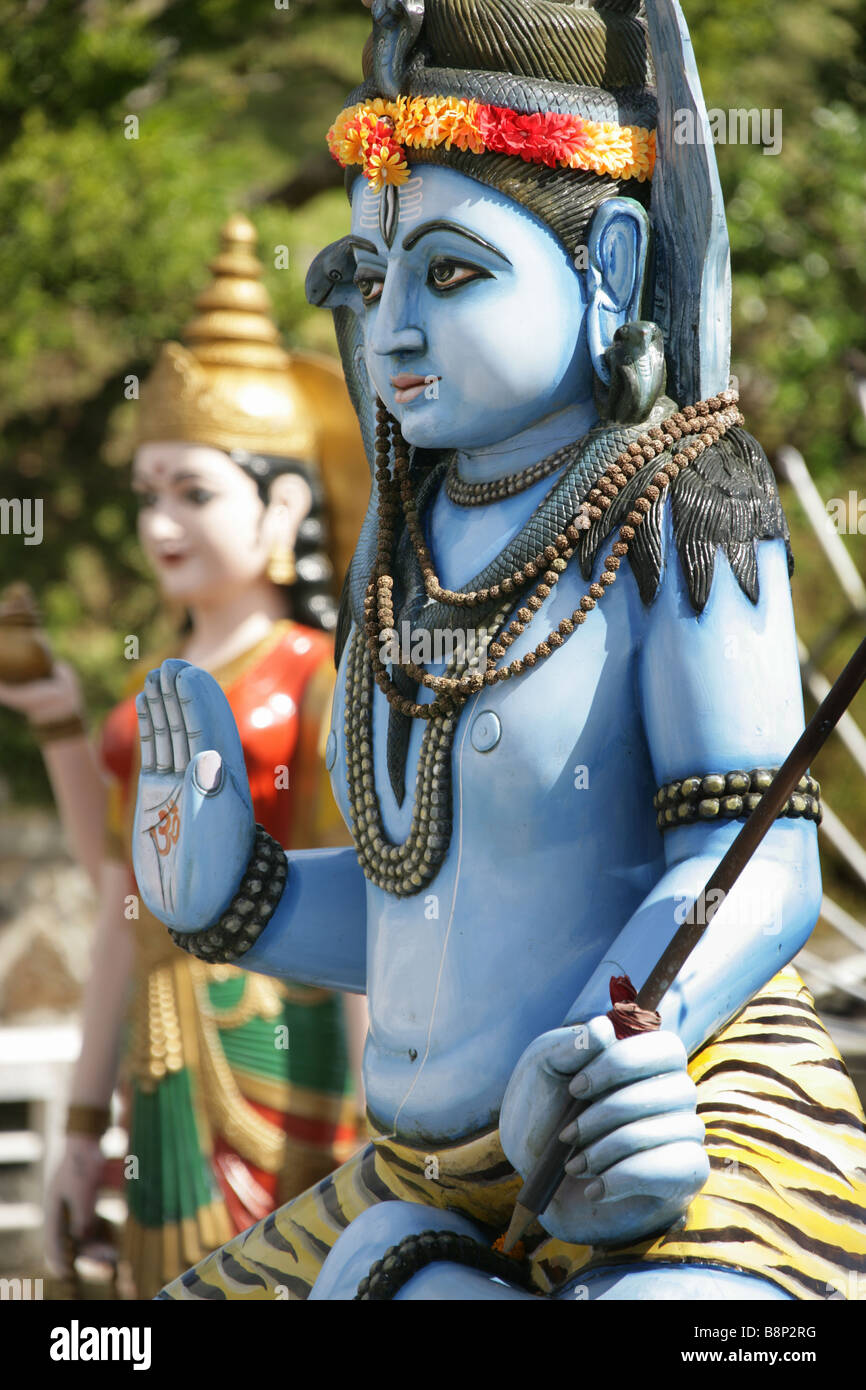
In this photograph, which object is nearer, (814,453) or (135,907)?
(135,907)

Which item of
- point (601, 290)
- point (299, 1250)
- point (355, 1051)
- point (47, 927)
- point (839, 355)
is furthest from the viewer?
point (47, 927)

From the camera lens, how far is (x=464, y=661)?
1692mm

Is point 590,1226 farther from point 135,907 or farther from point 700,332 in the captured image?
point 135,907

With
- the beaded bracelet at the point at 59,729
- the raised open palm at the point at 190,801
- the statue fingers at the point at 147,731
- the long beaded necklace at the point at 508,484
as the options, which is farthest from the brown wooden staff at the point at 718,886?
the beaded bracelet at the point at 59,729

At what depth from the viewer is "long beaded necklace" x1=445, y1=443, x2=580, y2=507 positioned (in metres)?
1.74

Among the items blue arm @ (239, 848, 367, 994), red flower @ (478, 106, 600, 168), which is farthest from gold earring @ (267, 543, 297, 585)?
red flower @ (478, 106, 600, 168)

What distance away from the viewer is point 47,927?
689 centimetres

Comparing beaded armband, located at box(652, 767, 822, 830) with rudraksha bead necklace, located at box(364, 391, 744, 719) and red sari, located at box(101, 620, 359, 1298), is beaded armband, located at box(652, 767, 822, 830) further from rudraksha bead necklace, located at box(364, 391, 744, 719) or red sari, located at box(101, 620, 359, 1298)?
red sari, located at box(101, 620, 359, 1298)

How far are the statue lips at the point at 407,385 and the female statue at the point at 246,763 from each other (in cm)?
151

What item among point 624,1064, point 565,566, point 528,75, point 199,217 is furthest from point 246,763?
point 199,217

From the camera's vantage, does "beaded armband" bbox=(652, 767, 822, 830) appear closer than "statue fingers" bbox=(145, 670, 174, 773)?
Yes

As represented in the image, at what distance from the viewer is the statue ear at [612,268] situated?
5.62 ft
